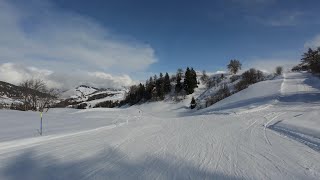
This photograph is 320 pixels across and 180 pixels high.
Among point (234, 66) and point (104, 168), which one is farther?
point (234, 66)

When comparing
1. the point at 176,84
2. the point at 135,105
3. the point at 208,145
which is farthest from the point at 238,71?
the point at 208,145

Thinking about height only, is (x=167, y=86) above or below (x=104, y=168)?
above

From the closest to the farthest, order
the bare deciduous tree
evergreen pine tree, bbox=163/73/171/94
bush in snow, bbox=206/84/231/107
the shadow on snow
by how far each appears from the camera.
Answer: the shadow on snow
the bare deciduous tree
bush in snow, bbox=206/84/231/107
evergreen pine tree, bbox=163/73/171/94

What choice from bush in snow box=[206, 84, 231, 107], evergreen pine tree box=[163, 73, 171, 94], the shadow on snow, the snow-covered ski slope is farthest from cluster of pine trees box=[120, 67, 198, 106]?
the shadow on snow

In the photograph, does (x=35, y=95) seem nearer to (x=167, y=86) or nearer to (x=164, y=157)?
(x=164, y=157)

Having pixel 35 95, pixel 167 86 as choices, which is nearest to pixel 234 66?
pixel 167 86

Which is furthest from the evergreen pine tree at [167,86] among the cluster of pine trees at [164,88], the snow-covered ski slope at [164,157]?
the snow-covered ski slope at [164,157]

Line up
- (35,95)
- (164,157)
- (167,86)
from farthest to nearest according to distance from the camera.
→ (167,86) → (35,95) → (164,157)

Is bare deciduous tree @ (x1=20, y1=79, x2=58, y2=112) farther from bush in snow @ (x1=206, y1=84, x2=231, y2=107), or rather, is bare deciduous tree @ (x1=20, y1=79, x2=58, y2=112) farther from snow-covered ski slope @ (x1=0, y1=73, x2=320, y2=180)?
snow-covered ski slope @ (x1=0, y1=73, x2=320, y2=180)

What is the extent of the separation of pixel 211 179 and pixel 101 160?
401 cm

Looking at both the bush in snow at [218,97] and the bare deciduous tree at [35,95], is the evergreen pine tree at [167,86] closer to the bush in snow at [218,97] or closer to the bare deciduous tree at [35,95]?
the bush in snow at [218,97]

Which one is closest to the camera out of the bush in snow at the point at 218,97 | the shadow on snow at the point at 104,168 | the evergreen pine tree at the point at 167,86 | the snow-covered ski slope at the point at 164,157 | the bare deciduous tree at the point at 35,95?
the shadow on snow at the point at 104,168

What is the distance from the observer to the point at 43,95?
215 feet

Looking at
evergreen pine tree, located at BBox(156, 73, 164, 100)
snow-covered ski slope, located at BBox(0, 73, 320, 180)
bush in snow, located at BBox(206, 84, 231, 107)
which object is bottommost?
snow-covered ski slope, located at BBox(0, 73, 320, 180)
